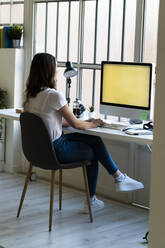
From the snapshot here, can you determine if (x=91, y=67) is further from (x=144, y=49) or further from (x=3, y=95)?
(x=3, y=95)

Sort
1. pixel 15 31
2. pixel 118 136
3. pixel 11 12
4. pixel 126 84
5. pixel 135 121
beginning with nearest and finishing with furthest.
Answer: pixel 118 136
pixel 126 84
pixel 135 121
pixel 15 31
pixel 11 12

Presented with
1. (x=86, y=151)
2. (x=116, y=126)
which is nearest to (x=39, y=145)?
(x=86, y=151)

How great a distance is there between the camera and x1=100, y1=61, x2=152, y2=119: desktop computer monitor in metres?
3.94

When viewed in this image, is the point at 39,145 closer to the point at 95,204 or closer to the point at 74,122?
the point at 74,122

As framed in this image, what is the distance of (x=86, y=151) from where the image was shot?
394 centimetres

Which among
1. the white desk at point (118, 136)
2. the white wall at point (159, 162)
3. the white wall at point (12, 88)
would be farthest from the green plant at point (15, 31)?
the white wall at point (159, 162)

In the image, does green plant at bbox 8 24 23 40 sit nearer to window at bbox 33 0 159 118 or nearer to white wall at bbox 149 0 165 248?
window at bbox 33 0 159 118

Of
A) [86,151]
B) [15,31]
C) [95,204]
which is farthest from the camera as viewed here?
[15,31]

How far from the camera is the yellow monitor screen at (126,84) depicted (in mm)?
3938

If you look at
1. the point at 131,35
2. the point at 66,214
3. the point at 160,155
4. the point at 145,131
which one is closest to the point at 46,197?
the point at 66,214

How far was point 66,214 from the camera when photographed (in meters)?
4.15

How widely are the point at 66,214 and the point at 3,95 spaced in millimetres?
1776

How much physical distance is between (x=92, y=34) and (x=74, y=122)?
49.2 inches

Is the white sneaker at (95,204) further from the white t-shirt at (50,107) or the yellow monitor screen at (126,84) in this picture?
the yellow monitor screen at (126,84)
